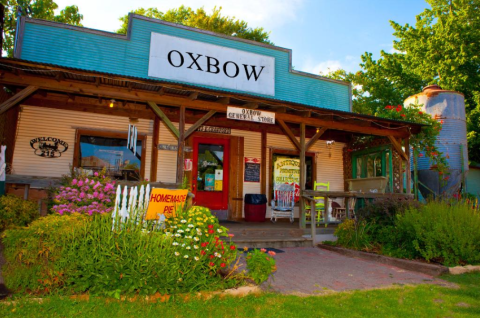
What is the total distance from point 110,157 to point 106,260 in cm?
582

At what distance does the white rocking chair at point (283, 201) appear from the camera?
9.60 metres

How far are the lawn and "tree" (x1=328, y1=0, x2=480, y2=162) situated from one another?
17508 millimetres

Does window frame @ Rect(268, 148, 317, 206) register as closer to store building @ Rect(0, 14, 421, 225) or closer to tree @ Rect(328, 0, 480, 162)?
store building @ Rect(0, 14, 421, 225)

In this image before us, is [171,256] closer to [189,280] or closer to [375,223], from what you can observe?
[189,280]

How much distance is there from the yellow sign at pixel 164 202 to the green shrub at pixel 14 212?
99.2 inches

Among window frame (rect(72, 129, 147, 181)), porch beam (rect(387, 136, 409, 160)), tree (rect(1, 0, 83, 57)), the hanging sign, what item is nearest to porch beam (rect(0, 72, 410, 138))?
window frame (rect(72, 129, 147, 181))

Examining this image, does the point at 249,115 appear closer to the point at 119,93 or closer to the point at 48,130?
the point at 119,93

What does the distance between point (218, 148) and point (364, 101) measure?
15711mm

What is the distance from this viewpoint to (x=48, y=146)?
8.34m

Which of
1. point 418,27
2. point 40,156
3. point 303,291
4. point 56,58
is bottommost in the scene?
point 303,291

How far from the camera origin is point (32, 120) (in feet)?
27.0

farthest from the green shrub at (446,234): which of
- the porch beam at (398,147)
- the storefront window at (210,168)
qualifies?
the storefront window at (210,168)

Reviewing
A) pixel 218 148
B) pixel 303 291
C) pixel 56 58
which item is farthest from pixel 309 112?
pixel 56 58

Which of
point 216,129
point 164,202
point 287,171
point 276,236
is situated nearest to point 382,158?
point 287,171
